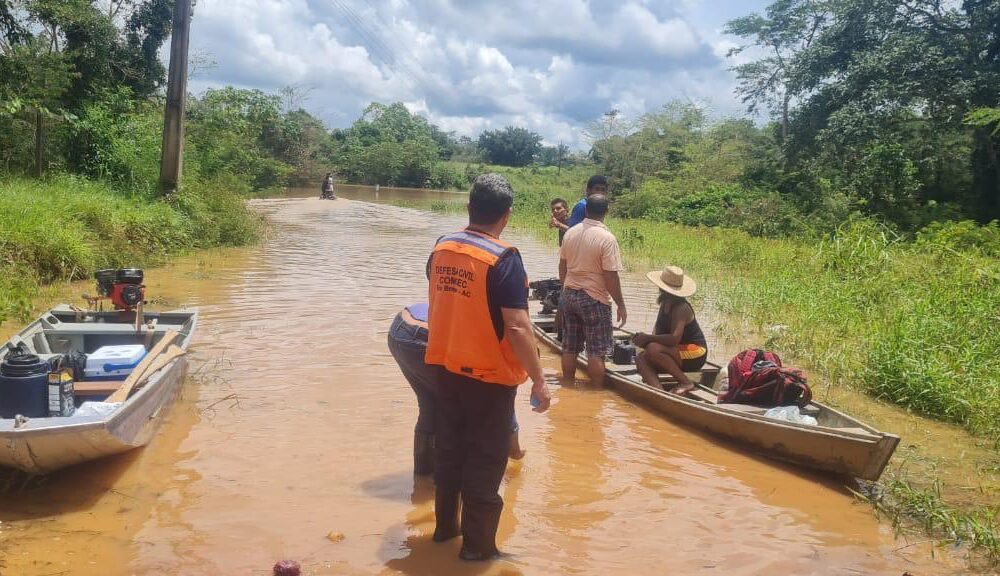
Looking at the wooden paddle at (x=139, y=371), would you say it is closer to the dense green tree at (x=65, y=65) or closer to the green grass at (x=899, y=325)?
the green grass at (x=899, y=325)

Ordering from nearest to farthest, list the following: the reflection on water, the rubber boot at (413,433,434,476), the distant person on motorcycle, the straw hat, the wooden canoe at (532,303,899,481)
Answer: the rubber boot at (413,433,434,476), the wooden canoe at (532,303,899,481), the straw hat, the distant person on motorcycle, the reflection on water

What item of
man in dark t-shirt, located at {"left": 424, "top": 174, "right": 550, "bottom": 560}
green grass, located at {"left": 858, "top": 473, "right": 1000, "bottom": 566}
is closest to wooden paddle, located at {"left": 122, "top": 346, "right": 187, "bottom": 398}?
man in dark t-shirt, located at {"left": 424, "top": 174, "right": 550, "bottom": 560}

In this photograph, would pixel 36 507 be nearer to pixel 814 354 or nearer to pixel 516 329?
pixel 516 329

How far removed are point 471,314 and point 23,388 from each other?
287cm

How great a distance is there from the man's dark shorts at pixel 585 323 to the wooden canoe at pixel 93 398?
3243 millimetres

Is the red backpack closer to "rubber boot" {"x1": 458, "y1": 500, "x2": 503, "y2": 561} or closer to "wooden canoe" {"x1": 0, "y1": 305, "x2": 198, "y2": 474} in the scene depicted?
"rubber boot" {"x1": 458, "y1": 500, "x2": 503, "y2": 561}

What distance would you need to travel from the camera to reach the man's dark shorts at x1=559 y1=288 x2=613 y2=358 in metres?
6.53

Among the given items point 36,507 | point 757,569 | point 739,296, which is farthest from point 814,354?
point 36,507

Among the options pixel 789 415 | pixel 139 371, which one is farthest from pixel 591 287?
pixel 139 371

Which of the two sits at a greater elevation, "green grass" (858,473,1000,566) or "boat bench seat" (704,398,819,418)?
"boat bench seat" (704,398,819,418)

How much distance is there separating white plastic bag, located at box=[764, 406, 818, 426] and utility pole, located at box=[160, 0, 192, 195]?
12.9 metres

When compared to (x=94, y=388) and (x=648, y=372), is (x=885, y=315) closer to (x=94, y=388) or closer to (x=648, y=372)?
(x=648, y=372)

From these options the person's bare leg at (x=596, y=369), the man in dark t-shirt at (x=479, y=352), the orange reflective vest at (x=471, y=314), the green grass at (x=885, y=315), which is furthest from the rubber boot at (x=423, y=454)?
the green grass at (x=885, y=315)

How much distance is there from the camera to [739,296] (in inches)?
449
